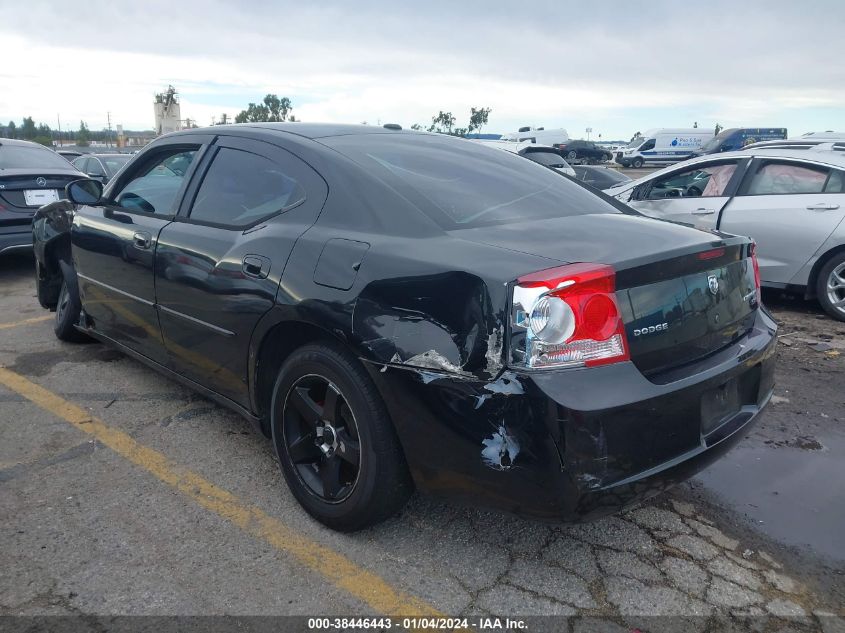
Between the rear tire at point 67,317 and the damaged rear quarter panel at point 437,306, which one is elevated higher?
the damaged rear quarter panel at point 437,306

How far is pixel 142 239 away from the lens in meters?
3.74

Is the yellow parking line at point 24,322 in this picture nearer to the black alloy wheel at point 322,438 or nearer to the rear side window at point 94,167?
the black alloy wheel at point 322,438

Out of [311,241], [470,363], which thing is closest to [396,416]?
[470,363]

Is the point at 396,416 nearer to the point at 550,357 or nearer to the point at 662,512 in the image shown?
the point at 550,357

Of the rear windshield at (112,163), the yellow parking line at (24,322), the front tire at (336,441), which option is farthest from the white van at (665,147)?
the front tire at (336,441)

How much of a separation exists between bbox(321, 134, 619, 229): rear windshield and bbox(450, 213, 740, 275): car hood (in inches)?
4.8

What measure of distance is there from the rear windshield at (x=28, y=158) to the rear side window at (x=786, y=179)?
7.73 m

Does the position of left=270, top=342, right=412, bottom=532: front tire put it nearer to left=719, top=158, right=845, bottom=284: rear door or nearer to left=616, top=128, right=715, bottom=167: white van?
left=719, top=158, right=845, bottom=284: rear door

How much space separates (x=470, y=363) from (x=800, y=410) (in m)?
2.90

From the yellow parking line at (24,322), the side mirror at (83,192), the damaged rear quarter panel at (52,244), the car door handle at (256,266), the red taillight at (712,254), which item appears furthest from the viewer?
the yellow parking line at (24,322)

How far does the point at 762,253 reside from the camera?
6.44m

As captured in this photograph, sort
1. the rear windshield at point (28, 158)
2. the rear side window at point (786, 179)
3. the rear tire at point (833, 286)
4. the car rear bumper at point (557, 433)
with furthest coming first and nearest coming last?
the rear windshield at point (28, 158), the rear side window at point (786, 179), the rear tire at point (833, 286), the car rear bumper at point (557, 433)

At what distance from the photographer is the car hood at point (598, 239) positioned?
237cm

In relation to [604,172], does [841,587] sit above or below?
below
